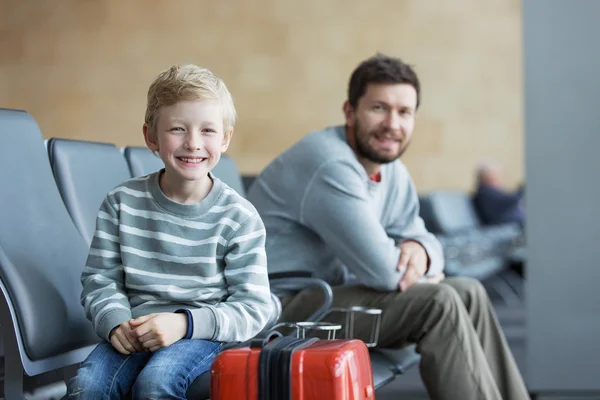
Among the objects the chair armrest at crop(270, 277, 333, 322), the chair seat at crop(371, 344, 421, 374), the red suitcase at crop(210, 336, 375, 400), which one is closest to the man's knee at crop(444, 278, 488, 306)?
the chair seat at crop(371, 344, 421, 374)

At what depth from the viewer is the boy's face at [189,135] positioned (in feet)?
5.68

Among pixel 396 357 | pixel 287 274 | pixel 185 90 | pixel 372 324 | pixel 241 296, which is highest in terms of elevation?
pixel 185 90

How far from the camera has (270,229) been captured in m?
2.61

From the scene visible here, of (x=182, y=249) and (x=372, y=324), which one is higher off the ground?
(x=182, y=249)

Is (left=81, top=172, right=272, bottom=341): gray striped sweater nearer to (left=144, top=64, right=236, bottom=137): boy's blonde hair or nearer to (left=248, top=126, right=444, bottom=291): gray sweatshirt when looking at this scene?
(left=144, top=64, right=236, bottom=137): boy's blonde hair

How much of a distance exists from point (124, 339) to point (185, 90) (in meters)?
0.50

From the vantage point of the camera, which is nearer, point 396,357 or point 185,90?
point 185,90

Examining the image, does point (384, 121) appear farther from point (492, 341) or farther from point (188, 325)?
point (188, 325)

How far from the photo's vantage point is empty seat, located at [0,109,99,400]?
5.82 feet

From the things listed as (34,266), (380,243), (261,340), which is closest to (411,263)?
(380,243)

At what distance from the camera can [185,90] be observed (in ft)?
5.66

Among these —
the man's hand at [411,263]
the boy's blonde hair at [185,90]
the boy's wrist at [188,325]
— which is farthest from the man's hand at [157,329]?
the man's hand at [411,263]

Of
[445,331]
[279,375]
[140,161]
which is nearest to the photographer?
[279,375]

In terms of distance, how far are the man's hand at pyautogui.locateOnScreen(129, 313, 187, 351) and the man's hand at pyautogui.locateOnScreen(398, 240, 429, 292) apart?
96cm
